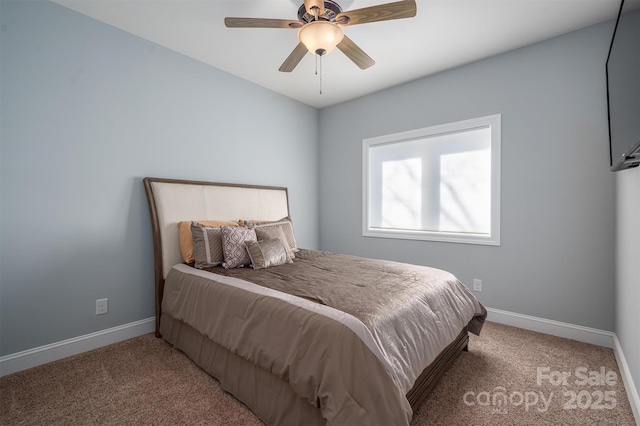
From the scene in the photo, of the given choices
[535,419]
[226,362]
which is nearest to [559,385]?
[535,419]

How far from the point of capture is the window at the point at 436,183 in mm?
3133

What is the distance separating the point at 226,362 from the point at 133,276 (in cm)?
143

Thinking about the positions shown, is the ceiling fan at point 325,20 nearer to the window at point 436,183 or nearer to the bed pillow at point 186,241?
the bed pillow at point 186,241

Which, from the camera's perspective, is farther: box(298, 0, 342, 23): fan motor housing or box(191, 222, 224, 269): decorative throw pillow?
box(191, 222, 224, 269): decorative throw pillow

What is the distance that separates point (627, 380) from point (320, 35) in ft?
9.84

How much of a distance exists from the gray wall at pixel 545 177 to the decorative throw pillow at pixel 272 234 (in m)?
1.68

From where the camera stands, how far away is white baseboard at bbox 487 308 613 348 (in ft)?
8.11

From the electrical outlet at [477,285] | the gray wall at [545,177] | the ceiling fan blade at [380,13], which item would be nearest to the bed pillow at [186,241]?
the ceiling fan blade at [380,13]

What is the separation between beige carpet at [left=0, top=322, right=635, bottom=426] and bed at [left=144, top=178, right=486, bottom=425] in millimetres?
123

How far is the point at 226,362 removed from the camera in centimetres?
189

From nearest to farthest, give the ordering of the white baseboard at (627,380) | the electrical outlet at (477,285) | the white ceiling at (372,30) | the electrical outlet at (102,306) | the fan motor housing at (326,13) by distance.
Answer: the white baseboard at (627,380) → the fan motor housing at (326,13) → the white ceiling at (372,30) → the electrical outlet at (102,306) → the electrical outlet at (477,285)

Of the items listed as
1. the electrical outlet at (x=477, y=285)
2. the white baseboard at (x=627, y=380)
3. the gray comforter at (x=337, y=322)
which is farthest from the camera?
the electrical outlet at (x=477, y=285)

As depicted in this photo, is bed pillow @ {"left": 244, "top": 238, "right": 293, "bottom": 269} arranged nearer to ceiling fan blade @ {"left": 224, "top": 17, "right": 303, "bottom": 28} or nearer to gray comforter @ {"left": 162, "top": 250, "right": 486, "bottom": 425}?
gray comforter @ {"left": 162, "top": 250, "right": 486, "bottom": 425}

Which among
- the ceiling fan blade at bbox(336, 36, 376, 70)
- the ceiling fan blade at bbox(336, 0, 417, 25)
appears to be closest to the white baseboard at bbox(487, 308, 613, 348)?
the ceiling fan blade at bbox(336, 36, 376, 70)
